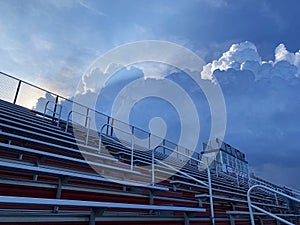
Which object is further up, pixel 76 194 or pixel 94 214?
pixel 76 194

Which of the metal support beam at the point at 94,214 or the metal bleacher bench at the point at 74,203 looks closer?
the metal bleacher bench at the point at 74,203

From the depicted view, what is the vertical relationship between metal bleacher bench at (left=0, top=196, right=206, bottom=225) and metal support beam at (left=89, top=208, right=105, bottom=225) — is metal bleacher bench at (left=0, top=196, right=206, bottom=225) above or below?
above

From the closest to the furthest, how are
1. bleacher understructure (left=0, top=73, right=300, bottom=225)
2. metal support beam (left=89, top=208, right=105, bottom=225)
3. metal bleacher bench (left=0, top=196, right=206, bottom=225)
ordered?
metal bleacher bench (left=0, top=196, right=206, bottom=225)
bleacher understructure (left=0, top=73, right=300, bottom=225)
metal support beam (left=89, top=208, right=105, bottom=225)

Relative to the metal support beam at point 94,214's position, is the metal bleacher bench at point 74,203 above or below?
above

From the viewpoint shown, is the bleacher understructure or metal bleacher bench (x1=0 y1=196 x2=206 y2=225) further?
the bleacher understructure

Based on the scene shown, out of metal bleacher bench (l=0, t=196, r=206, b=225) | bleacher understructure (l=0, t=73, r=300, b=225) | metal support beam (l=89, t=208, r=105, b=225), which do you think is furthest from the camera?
metal support beam (l=89, t=208, r=105, b=225)

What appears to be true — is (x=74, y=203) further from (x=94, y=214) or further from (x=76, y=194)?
(x=76, y=194)

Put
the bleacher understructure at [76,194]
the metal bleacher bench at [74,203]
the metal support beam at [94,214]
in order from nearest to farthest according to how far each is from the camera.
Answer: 1. the metal bleacher bench at [74,203]
2. the bleacher understructure at [76,194]
3. the metal support beam at [94,214]

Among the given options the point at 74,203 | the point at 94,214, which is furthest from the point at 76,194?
the point at 74,203

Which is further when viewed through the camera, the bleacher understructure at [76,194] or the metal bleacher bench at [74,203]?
Result: the bleacher understructure at [76,194]

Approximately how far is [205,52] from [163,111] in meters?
3.01

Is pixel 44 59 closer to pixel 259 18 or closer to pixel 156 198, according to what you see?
pixel 156 198

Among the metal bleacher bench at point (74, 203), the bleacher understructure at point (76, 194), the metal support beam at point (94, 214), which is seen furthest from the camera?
the metal support beam at point (94, 214)

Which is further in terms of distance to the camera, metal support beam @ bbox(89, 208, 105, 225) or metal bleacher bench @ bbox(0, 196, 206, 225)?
metal support beam @ bbox(89, 208, 105, 225)
